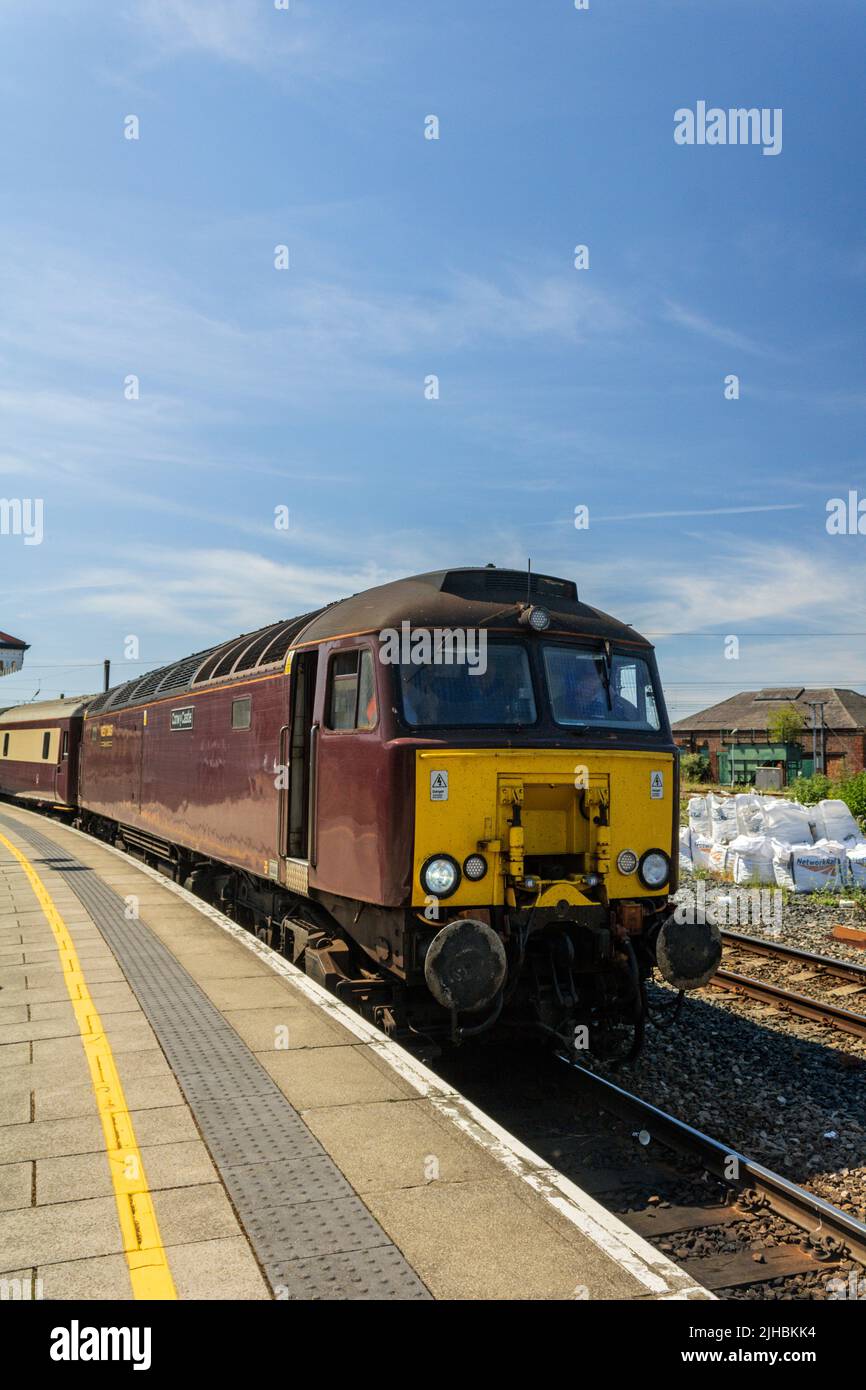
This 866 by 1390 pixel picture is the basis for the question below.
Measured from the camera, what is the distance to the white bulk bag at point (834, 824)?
59.2 ft

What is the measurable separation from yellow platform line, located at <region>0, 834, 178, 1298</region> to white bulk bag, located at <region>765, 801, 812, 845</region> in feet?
41.5

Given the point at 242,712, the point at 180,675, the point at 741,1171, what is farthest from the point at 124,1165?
the point at 180,675

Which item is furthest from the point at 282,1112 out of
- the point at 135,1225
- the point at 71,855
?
the point at 71,855

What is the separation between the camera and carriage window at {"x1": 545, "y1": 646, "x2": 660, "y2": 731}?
25.4 ft

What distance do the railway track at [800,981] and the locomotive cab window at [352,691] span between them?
565 cm

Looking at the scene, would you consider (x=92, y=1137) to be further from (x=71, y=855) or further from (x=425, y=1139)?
(x=71, y=855)


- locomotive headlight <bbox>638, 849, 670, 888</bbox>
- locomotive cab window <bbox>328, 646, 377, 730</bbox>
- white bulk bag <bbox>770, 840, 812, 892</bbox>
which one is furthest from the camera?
white bulk bag <bbox>770, 840, 812, 892</bbox>

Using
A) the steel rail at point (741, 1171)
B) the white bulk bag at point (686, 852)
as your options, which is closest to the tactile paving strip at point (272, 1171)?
the steel rail at point (741, 1171)

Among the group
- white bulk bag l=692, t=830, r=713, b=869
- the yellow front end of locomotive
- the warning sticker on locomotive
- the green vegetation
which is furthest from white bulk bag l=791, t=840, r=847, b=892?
the warning sticker on locomotive

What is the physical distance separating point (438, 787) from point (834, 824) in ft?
43.7

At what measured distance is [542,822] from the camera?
7449 mm

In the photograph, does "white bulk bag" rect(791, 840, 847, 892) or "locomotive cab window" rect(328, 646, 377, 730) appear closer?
"locomotive cab window" rect(328, 646, 377, 730)

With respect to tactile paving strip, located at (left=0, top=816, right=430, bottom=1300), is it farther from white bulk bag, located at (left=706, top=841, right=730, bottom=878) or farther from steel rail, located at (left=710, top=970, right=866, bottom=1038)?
white bulk bag, located at (left=706, top=841, right=730, bottom=878)

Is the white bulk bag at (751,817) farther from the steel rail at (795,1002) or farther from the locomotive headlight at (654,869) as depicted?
the locomotive headlight at (654,869)
